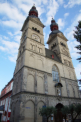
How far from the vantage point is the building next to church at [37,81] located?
1403cm

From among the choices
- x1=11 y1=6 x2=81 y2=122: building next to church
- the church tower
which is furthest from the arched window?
the church tower

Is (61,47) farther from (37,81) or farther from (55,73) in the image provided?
(37,81)

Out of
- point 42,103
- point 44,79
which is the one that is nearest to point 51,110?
point 42,103

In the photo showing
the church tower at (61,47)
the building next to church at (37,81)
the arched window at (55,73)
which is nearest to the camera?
the building next to church at (37,81)

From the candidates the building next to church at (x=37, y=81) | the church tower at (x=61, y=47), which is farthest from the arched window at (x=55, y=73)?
the church tower at (x=61, y=47)

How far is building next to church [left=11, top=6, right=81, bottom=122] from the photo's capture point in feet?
46.0

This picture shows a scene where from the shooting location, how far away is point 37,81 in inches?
666

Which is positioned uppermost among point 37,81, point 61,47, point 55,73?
point 61,47

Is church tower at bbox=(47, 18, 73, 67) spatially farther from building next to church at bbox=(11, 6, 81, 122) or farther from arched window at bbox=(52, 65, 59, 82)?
arched window at bbox=(52, 65, 59, 82)

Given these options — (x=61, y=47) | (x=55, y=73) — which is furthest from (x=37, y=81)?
(x=61, y=47)

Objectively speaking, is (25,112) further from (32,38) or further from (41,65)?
(32,38)

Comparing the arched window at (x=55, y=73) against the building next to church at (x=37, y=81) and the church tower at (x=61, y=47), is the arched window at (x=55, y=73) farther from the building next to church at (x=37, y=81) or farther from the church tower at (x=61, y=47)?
the church tower at (x=61, y=47)

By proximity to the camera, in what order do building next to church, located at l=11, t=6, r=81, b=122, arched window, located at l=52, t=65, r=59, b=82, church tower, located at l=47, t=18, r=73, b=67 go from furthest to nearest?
1. church tower, located at l=47, t=18, r=73, b=67
2. arched window, located at l=52, t=65, r=59, b=82
3. building next to church, located at l=11, t=6, r=81, b=122

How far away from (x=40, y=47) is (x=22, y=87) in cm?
1131
